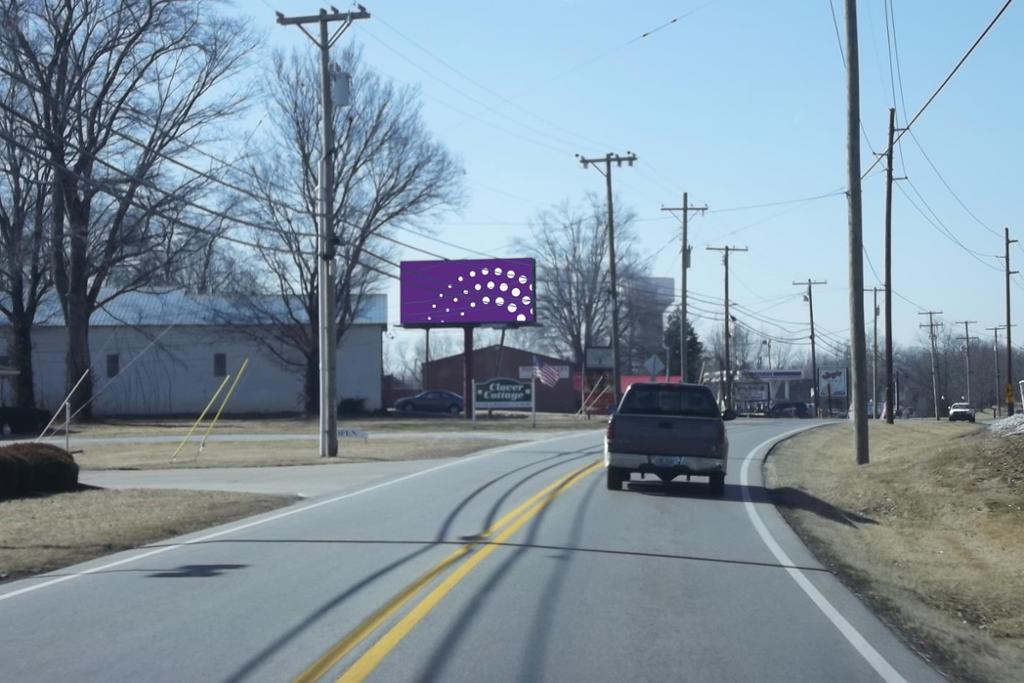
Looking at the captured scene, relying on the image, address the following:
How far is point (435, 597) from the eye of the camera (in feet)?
32.7

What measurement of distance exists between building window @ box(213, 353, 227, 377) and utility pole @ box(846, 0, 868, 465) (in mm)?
48074

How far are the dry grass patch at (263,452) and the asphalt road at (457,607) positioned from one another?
46.6ft

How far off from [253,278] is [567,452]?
32.0 meters

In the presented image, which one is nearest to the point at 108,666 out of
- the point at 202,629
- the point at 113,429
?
the point at 202,629

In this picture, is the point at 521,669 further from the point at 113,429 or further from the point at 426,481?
the point at 113,429

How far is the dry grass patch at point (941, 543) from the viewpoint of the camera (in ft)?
31.4

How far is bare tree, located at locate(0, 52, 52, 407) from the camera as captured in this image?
39.9m

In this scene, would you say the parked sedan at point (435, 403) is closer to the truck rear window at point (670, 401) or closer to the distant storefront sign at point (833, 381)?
the distant storefront sign at point (833, 381)

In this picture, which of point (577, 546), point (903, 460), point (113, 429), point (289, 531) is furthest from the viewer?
point (113, 429)

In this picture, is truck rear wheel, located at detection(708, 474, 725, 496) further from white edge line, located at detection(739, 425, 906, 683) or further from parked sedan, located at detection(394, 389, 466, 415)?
parked sedan, located at detection(394, 389, 466, 415)

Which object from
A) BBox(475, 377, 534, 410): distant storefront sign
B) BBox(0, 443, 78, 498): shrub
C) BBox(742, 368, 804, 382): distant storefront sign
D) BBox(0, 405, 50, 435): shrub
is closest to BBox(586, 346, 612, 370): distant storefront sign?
BBox(475, 377, 534, 410): distant storefront sign

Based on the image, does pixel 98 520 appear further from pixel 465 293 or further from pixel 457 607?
pixel 465 293

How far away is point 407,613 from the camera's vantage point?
930cm

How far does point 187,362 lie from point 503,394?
21697 mm
